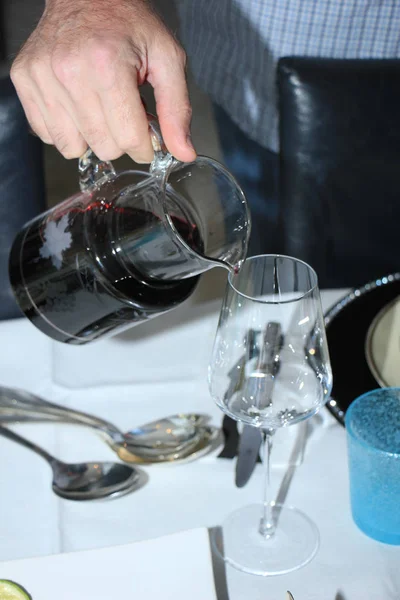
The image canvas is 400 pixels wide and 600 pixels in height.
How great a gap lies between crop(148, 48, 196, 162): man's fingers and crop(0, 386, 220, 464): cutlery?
0.89 feet

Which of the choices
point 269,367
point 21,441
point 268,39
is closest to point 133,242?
point 269,367

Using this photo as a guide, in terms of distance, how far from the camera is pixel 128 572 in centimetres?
58

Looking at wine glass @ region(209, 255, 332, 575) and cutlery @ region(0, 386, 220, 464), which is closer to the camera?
wine glass @ region(209, 255, 332, 575)

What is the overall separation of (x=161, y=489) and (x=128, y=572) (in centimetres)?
11

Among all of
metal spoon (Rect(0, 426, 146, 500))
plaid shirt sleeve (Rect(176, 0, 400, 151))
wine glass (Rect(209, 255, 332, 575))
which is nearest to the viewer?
wine glass (Rect(209, 255, 332, 575))

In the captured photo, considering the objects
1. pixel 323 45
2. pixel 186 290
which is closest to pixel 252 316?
pixel 186 290

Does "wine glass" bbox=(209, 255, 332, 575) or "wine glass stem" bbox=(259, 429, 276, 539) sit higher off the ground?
"wine glass" bbox=(209, 255, 332, 575)

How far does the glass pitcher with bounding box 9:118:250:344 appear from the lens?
1.99 ft

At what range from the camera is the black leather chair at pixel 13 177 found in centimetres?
105

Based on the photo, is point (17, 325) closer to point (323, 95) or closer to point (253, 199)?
point (323, 95)

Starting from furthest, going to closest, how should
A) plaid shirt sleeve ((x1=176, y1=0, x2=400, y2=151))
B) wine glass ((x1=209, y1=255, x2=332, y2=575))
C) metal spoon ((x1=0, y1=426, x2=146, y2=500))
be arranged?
plaid shirt sleeve ((x1=176, y1=0, x2=400, y2=151)) → metal spoon ((x1=0, y1=426, x2=146, y2=500)) → wine glass ((x1=209, y1=255, x2=332, y2=575))

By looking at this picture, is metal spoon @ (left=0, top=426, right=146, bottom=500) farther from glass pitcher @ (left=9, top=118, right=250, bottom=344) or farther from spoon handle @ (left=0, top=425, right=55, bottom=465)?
glass pitcher @ (left=9, top=118, right=250, bottom=344)

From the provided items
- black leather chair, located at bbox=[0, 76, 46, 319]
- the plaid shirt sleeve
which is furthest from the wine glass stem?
the plaid shirt sleeve

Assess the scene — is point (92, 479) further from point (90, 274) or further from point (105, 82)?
point (105, 82)
